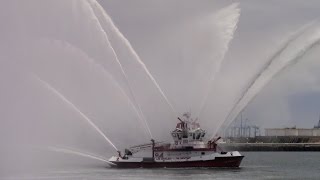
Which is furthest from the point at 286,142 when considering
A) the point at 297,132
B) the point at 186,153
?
the point at 186,153

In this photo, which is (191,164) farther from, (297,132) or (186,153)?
(297,132)

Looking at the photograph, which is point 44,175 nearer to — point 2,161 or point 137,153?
point 2,161

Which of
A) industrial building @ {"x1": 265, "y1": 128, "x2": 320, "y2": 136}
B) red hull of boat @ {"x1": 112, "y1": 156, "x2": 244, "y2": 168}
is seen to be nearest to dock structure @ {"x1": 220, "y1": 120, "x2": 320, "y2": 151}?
industrial building @ {"x1": 265, "y1": 128, "x2": 320, "y2": 136}

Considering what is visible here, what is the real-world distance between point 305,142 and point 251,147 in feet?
54.6

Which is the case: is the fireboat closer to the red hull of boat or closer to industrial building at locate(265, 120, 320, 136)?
the red hull of boat

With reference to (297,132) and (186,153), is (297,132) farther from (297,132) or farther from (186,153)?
(186,153)

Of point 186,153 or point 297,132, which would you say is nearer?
point 186,153

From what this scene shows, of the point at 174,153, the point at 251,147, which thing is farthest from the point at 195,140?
the point at 251,147

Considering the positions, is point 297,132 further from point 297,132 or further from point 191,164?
point 191,164

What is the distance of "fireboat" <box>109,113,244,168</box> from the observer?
64.2 metres

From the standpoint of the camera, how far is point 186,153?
65.0 meters

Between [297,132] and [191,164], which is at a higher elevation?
[297,132]

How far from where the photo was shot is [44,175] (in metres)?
55.4

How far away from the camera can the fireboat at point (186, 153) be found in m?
64.2
